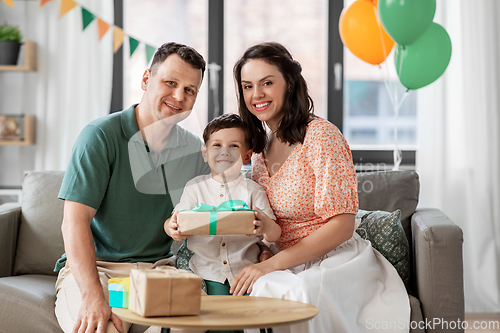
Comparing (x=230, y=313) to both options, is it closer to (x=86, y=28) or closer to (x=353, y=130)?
(x=353, y=130)

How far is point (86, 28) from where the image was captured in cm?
314

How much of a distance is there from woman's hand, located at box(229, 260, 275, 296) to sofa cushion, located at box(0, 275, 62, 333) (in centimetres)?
66

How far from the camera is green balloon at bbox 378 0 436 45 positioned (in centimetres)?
228

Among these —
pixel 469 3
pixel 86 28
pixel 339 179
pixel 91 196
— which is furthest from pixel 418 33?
pixel 86 28

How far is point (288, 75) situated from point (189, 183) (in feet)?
1.73

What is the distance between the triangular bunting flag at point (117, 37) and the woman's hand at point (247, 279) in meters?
2.23

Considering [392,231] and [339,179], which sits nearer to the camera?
[339,179]

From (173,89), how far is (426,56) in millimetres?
1549

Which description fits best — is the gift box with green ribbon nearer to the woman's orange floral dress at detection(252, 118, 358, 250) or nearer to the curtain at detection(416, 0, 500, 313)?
the woman's orange floral dress at detection(252, 118, 358, 250)

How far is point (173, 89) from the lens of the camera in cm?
160

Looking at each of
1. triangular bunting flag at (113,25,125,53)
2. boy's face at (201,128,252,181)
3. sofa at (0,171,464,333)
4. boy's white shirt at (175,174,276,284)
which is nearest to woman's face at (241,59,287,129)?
boy's face at (201,128,252,181)

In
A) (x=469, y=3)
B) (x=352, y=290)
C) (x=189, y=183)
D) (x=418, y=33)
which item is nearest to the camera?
(x=352, y=290)

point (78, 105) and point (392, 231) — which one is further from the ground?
point (78, 105)

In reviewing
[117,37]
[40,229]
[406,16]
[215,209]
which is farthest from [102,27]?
[215,209]
